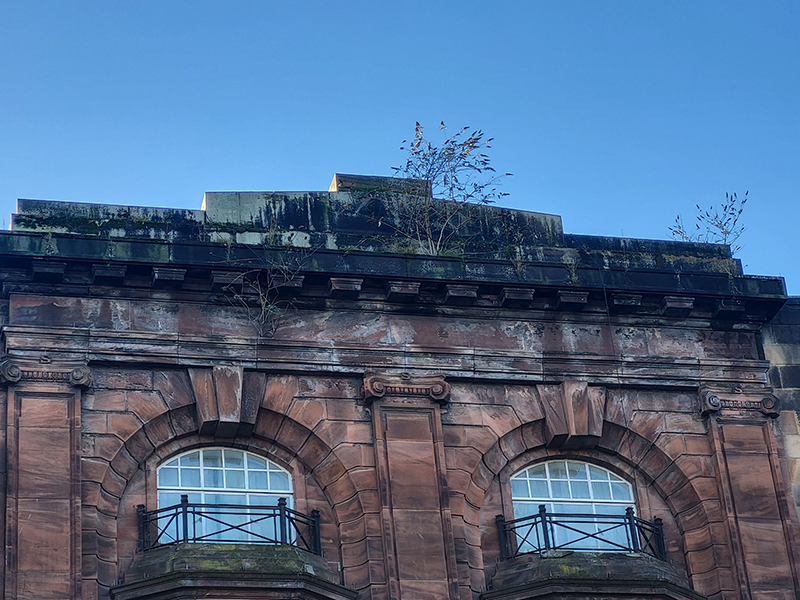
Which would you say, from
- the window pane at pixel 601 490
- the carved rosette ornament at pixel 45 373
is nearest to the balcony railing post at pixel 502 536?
the window pane at pixel 601 490

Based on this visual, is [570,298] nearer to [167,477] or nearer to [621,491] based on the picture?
[621,491]

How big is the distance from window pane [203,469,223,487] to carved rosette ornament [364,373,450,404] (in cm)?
236

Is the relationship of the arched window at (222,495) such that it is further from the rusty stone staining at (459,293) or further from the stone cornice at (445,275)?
the rusty stone staining at (459,293)

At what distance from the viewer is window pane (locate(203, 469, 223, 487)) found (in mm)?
22375

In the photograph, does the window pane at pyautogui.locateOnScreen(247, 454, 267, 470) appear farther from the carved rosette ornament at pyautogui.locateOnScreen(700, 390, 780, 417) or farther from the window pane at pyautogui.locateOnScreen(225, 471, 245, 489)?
the carved rosette ornament at pyautogui.locateOnScreen(700, 390, 780, 417)

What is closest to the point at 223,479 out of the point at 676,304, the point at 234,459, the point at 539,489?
the point at 234,459

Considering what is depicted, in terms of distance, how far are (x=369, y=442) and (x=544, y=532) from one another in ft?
9.10

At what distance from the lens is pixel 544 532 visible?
2253 centimetres

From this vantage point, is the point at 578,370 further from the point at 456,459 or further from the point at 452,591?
the point at 452,591

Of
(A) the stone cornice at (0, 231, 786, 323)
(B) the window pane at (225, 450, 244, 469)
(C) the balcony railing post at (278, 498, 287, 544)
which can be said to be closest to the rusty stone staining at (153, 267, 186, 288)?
(A) the stone cornice at (0, 231, 786, 323)

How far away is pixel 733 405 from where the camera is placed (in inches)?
951

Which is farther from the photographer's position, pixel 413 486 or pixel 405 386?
pixel 405 386

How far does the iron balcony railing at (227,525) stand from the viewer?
21.5 meters

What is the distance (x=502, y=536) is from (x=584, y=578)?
150 cm
